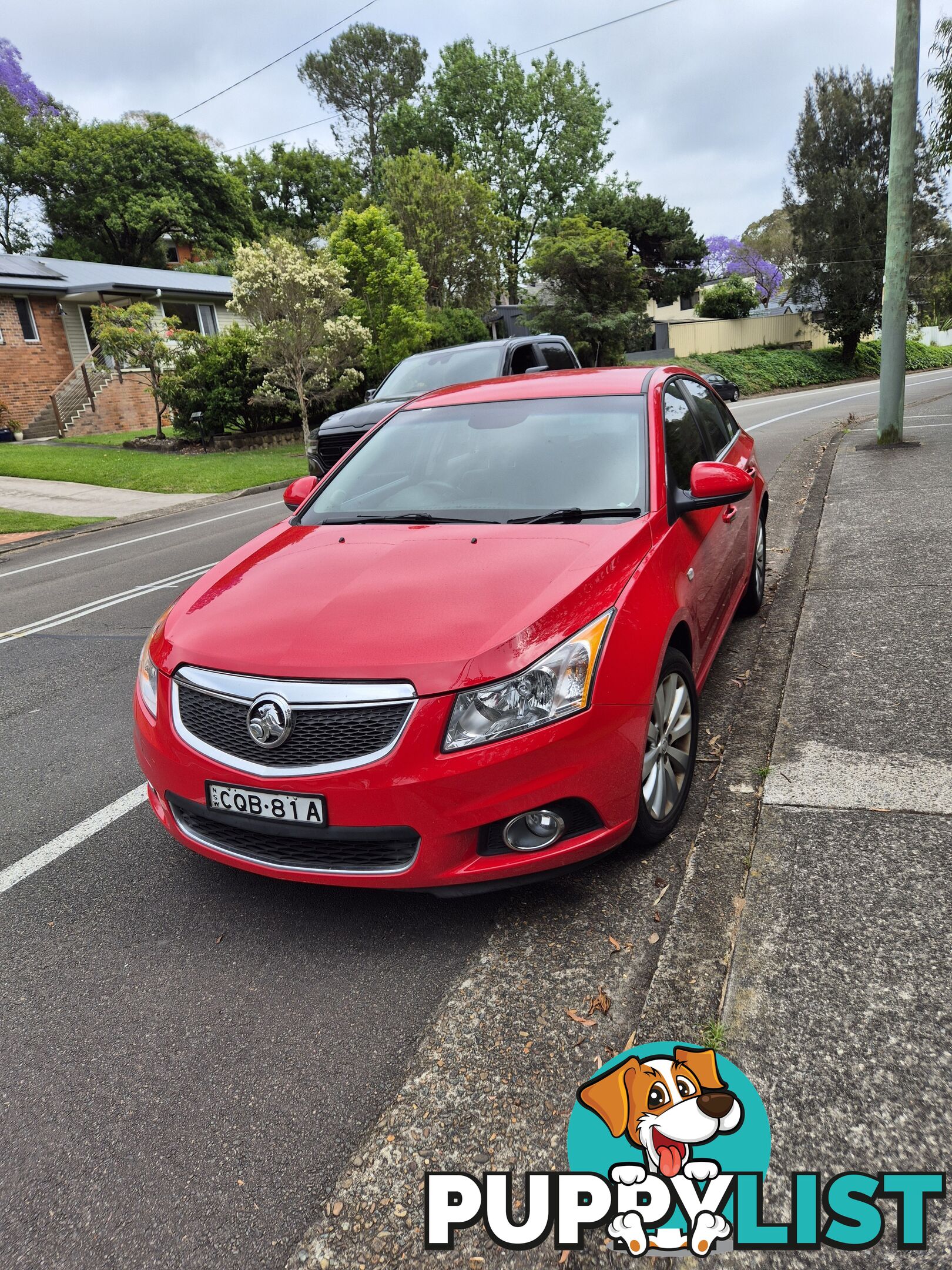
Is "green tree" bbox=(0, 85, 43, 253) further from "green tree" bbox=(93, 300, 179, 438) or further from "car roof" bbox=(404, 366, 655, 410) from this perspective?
"car roof" bbox=(404, 366, 655, 410)

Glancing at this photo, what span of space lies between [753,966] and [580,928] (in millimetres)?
544

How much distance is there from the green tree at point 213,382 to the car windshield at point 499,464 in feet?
61.4

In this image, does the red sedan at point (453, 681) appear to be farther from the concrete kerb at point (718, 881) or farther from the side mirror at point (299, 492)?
the side mirror at point (299, 492)

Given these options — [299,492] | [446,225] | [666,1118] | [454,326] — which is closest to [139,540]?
[299,492]

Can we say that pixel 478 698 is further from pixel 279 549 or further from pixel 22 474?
pixel 22 474

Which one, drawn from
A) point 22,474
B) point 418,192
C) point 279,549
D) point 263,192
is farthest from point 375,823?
point 263,192

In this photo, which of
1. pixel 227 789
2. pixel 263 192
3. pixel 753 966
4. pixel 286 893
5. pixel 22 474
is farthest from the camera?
pixel 263 192

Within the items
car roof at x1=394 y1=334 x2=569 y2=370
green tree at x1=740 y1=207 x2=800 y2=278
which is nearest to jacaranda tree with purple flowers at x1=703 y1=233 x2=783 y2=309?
green tree at x1=740 y1=207 x2=800 y2=278

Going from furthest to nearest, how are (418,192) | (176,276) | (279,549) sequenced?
1. (176,276)
2. (418,192)
3. (279,549)

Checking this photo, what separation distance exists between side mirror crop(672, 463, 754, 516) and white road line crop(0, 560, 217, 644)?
4.13 meters

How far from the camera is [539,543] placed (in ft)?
10.3

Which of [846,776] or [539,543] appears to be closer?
[539,543]

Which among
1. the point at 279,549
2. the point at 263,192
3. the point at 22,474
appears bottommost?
the point at 22,474

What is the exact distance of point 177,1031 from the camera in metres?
2.41
